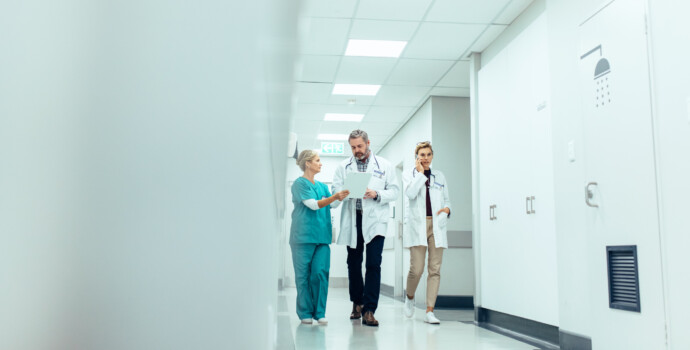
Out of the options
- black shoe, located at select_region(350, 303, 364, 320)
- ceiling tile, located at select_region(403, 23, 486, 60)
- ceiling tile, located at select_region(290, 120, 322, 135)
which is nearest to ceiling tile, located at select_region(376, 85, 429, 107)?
ceiling tile, located at select_region(403, 23, 486, 60)

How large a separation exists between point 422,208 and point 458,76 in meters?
1.92

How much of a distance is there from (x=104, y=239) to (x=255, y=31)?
6 cm

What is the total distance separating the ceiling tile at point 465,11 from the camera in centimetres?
369

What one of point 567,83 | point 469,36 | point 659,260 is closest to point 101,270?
point 659,260

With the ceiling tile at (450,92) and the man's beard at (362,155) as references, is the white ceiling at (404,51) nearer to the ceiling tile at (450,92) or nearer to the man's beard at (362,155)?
the ceiling tile at (450,92)

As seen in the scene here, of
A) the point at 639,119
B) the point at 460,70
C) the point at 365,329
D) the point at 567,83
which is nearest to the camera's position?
the point at 639,119

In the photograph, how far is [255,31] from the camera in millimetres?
138

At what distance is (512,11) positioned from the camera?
3.81m

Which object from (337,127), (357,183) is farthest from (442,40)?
(337,127)

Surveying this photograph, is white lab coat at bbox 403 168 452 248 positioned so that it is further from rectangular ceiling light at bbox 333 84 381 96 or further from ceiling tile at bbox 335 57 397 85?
rectangular ceiling light at bbox 333 84 381 96

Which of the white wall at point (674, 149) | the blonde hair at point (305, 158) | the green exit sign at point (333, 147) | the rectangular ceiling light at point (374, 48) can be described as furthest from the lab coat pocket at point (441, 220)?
the green exit sign at point (333, 147)

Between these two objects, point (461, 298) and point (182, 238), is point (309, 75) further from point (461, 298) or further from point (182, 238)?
point (182, 238)

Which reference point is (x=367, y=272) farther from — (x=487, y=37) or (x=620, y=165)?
(x=487, y=37)

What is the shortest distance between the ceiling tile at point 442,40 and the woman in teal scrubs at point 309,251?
160 centimetres
